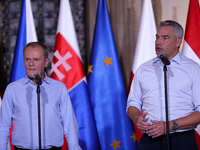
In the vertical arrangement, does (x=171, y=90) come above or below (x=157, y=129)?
above

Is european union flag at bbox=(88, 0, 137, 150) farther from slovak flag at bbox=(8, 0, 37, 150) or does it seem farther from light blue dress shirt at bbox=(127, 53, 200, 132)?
light blue dress shirt at bbox=(127, 53, 200, 132)

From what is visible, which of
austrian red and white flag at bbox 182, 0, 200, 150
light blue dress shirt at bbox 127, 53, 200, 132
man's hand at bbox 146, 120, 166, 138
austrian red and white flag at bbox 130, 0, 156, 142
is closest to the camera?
man's hand at bbox 146, 120, 166, 138

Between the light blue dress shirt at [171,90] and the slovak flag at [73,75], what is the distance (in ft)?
3.51

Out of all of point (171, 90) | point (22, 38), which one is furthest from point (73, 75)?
point (171, 90)

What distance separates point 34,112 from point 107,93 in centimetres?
135

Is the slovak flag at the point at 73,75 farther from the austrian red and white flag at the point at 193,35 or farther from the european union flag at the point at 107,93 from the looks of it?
the austrian red and white flag at the point at 193,35

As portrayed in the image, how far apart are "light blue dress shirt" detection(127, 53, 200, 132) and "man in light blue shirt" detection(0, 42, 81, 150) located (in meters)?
0.58

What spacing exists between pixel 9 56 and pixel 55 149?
2163mm

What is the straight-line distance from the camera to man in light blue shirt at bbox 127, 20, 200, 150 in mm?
2016

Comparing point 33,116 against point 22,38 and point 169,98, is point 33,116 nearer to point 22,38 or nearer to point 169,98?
point 169,98

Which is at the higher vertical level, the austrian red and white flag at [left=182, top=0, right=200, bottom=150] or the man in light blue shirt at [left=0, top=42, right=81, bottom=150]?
the austrian red and white flag at [left=182, top=0, right=200, bottom=150]

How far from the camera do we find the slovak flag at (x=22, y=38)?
327 centimetres

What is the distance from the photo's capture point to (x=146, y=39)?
340cm

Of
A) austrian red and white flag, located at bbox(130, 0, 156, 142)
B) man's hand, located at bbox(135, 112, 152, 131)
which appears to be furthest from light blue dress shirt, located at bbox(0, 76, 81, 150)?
austrian red and white flag, located at bbox(130, 0, 156, 142)
